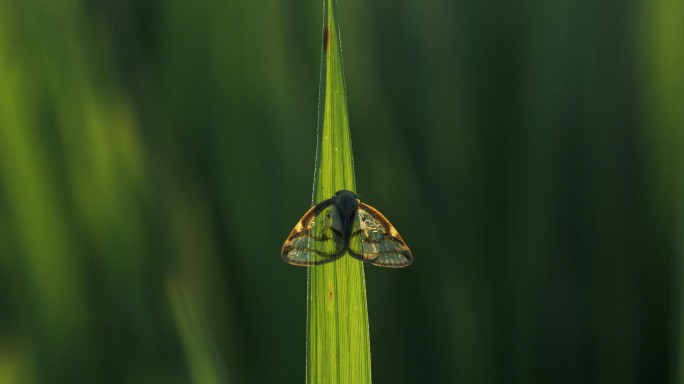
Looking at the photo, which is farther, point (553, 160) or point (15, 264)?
point (553, 160)

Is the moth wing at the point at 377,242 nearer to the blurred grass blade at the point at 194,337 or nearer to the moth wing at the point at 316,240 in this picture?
the moth wing at the point at 316,240

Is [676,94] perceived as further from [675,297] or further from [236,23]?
[236,23]

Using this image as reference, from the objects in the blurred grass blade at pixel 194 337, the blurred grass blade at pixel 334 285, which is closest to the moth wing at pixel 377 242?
the blurred grass blade at pixel 334 285

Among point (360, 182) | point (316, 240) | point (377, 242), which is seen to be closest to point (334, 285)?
point (316, 240)

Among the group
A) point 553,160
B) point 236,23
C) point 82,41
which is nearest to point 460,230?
point 553,160

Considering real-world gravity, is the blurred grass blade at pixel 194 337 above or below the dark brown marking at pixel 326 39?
below

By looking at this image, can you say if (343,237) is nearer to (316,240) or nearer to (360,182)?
(316,240)

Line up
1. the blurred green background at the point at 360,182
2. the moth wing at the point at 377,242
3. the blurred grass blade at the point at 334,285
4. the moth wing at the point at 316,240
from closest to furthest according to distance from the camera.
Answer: the blurred grass blade at the point at 334,285, the moth wing at the point at 316,240, the moth wing at the point at 377,242, the blurred green background at the point at 360,182
